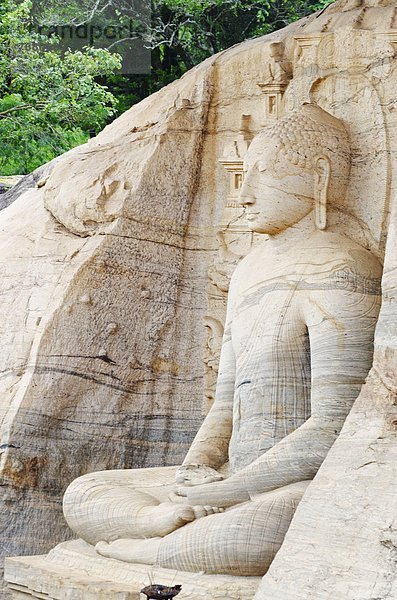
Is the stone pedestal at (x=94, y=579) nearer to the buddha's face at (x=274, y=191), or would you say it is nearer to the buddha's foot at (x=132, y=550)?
the buddha's foot at (x=132, y=550)

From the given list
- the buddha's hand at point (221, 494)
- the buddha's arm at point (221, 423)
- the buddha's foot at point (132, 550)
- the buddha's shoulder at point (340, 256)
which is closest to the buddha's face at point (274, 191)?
the buddha's shoulder at point (340, 256)

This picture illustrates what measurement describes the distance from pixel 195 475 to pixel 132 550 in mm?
524

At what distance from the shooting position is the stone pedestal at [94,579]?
5555 mm

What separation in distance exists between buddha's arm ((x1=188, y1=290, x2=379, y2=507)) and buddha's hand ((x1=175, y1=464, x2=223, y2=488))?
13 centimetres

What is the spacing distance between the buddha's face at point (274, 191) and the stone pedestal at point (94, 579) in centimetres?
191

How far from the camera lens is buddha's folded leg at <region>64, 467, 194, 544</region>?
6.14 metres

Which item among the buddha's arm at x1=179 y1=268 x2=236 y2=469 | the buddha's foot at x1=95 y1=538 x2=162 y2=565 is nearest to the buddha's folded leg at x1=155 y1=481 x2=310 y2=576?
the buddha's foot at x1=95 y1=538 x2=162 y2=565

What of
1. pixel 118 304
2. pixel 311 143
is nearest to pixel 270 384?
pixel 311 143

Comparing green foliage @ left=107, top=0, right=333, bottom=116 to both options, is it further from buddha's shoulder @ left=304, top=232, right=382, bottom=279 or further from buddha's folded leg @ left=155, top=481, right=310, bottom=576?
buddha's folded leg @ left=155, top=481, right=310, bottom=576

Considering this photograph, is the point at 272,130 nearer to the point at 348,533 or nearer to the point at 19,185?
the point at 348,533

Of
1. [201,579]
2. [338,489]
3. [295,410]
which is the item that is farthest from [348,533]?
[295,410]

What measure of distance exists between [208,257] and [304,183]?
51.6 inches

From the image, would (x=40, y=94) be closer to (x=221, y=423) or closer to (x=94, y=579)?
(x=221, y=423)

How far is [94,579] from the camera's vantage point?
236 inches
